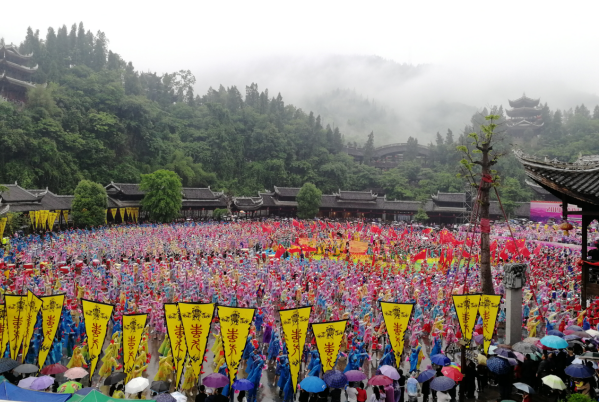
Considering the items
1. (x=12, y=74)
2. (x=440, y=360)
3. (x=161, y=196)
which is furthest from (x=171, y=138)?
(x=440, y=360)

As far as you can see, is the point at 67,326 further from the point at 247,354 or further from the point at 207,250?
the point at 207,250

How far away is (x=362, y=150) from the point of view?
8975 centimetres

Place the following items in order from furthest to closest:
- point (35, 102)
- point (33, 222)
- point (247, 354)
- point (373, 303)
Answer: point (35, 102) < point (33, 222) < point (373, 303) < point (247, 354)

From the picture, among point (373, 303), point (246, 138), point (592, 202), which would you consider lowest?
point (373, 303)

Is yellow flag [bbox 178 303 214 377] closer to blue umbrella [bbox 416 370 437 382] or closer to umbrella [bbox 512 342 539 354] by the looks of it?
blue umbrella [bbox 416 370 437 382]

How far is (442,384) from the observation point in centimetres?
765

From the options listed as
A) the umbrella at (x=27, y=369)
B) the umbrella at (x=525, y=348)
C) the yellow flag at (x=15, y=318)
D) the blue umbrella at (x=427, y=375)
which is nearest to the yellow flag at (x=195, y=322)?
the umbrella at (x=27, y=369)

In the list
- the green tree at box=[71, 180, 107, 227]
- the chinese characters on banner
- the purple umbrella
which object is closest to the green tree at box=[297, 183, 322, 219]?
the green tree at box=[71, 180, 107, 227]

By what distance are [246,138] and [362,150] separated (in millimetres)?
27926

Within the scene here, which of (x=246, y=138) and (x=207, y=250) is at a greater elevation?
(x=246, y=138)

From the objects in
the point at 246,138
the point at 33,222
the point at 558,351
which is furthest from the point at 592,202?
the point at 246,138

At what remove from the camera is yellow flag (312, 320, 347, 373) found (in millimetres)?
8047

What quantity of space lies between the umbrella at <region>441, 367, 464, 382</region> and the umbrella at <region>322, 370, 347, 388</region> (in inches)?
79.8

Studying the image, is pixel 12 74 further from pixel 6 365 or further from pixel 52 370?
pixel 52 370
